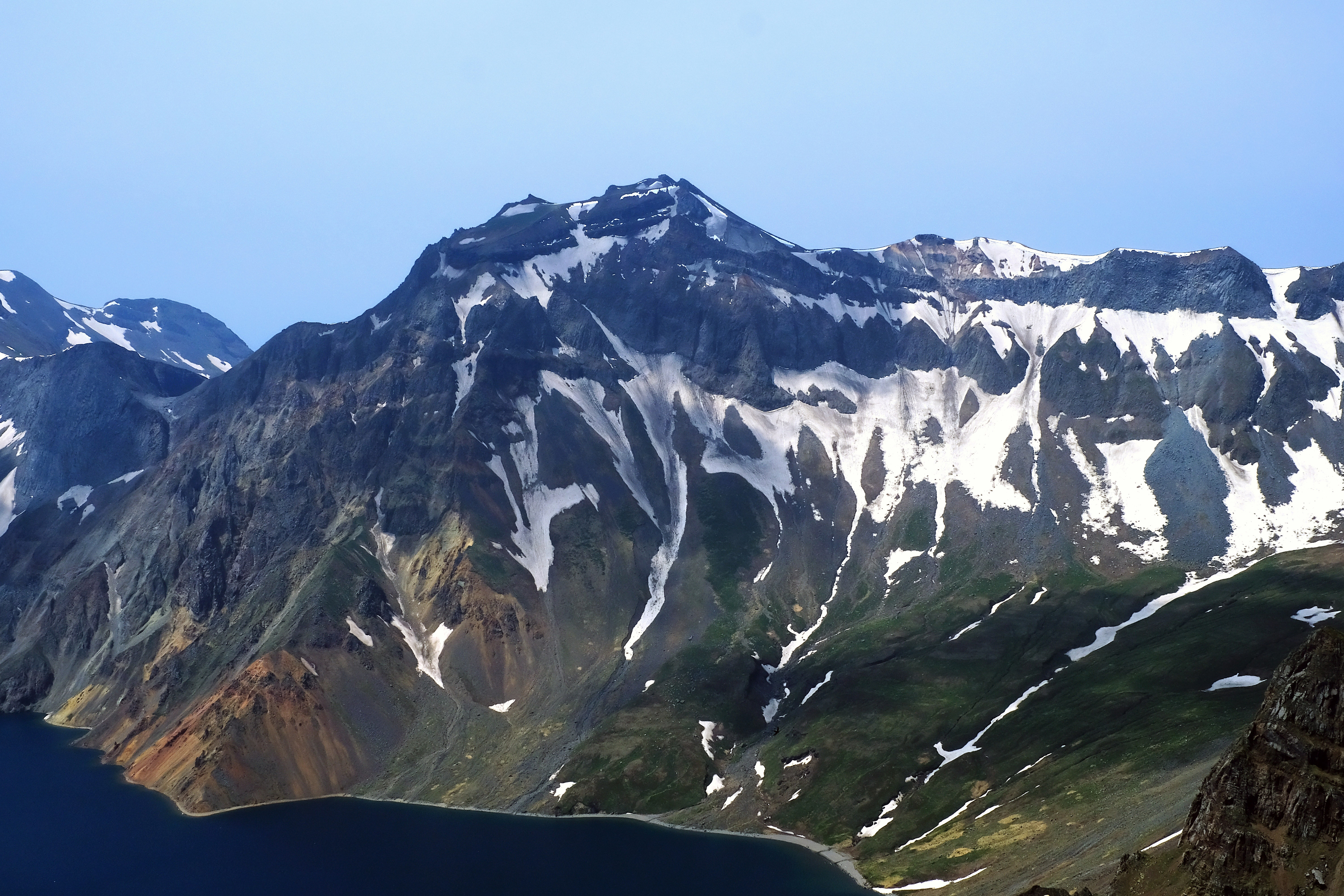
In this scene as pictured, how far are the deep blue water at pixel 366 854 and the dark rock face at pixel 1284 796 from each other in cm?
6851

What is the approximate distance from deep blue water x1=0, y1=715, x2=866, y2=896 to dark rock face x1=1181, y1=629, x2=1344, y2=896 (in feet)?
225

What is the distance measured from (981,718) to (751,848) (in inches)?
2066

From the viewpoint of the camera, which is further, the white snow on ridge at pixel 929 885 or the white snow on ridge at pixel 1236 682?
the white snow on ridge at pixel 1236 682

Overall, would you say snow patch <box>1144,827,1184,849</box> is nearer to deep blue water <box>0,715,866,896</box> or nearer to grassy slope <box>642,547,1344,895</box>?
grassy slope <box>642,547,1344,895</box>

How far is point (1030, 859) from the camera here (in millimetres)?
130750

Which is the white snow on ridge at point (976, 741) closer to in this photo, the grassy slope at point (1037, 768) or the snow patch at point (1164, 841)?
the grassy slope at point (1037, 768)

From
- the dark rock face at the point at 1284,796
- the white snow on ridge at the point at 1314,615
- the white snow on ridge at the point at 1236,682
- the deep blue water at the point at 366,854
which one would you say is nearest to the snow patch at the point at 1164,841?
the dark rock face at the point at 1284,796

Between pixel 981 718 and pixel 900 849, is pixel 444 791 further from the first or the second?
pixel 981 718

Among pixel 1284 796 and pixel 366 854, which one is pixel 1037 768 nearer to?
pixel 1284 796

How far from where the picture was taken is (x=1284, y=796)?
265 feet

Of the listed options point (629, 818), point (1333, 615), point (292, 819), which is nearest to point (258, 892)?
point (292, 819)

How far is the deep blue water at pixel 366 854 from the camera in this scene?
5827 inches

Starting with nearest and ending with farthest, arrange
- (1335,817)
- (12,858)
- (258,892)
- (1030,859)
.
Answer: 1. (1335,817)
2. (1030,859)
3. (258,892)
4. (12,858)

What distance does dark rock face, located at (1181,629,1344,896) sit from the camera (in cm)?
7781
